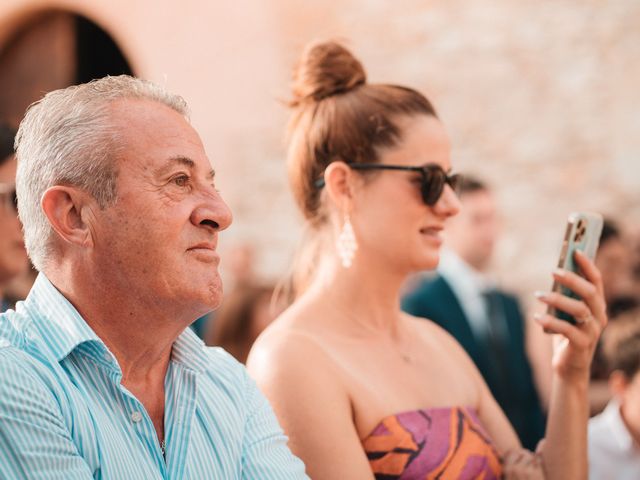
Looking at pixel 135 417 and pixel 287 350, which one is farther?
pixel 287 350

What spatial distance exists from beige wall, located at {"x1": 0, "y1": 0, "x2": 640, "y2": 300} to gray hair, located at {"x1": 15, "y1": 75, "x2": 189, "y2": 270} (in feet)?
25.6

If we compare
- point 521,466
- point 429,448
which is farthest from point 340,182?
point 521,466

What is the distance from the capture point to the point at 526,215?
10391mm

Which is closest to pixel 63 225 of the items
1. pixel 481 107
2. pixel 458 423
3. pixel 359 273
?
pixel 359 273

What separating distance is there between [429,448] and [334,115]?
110cm

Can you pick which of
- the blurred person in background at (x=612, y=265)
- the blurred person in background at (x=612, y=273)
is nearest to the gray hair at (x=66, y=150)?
the blurred person in background at (x=612, y=273)

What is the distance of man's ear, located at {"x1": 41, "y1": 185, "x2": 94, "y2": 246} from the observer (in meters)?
2.15

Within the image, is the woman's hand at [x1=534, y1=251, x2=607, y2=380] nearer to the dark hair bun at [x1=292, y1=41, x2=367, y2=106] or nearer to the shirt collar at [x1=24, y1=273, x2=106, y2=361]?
the dark hair bun at [x1=292, y1=41, x2=367, y2=106]

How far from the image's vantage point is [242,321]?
5.48m

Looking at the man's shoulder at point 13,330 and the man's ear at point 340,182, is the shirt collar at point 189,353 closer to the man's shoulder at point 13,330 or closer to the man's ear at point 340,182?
the man's shoulder at point 13,330

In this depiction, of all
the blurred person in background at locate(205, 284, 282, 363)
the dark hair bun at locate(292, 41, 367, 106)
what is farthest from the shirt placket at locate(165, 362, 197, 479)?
the blurred person in background at locate(205, 284, 282, 363)

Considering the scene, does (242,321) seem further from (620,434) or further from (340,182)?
(340,182)

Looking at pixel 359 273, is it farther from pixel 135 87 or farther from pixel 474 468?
pixel 135 87

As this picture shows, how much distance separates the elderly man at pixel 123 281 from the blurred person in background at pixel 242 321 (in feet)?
10.0
